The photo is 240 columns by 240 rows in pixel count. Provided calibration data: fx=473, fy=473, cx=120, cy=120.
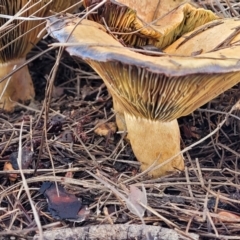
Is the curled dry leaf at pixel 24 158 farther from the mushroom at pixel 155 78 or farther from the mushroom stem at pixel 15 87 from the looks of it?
the mushroom stem at pixel 15 87

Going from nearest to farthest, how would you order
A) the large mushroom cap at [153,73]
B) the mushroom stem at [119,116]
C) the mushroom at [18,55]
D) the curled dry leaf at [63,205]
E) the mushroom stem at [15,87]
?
the large mushroom cap at [153,73]
the curled dry leaf at [63,205]
the mushroom stem at [119,116]
the mushroom at [18,55]
the mushroom stem at [15,87]

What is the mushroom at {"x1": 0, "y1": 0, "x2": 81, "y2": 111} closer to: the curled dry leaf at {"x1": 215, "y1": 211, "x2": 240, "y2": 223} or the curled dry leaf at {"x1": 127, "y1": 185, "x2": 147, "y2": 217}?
the curled dry leaf at {"x1": 127, "y1": 185, "x2": 147, "y2": 217}

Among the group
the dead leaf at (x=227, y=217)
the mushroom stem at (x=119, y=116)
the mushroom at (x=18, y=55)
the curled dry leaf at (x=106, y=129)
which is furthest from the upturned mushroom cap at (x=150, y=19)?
the dead leaf at (x=227, y=217)

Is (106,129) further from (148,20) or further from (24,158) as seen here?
(148,20)

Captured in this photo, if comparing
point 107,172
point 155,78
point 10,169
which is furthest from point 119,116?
point 155,78

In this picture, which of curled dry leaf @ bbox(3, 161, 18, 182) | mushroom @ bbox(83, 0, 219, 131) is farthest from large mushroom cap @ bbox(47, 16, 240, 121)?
curled dry leaf @ bbox(3, 161, 18, 182)

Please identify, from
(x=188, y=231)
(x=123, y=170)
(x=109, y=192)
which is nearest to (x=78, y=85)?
(x=123, y=170)
